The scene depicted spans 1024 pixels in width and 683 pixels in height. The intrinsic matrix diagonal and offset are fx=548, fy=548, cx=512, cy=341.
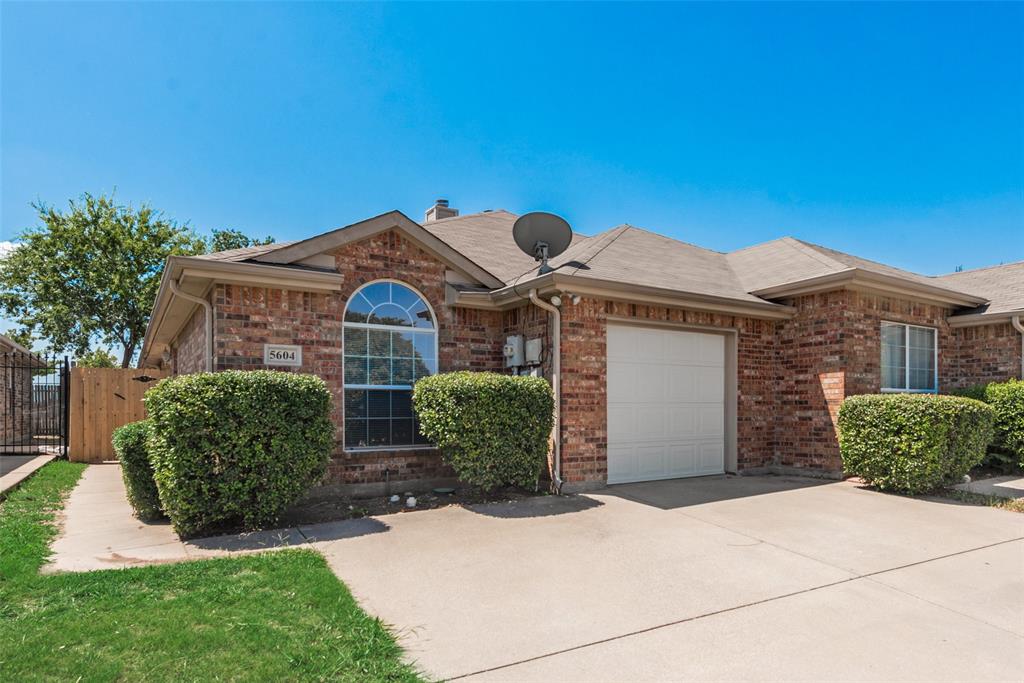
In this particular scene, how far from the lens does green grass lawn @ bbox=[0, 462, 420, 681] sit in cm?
295

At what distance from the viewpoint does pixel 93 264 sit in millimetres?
21766

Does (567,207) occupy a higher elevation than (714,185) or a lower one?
lower

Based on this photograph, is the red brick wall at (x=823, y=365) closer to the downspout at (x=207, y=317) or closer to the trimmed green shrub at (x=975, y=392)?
the trimmed green shrub at (x=975, y=392)

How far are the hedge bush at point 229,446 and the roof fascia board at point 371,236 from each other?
6.63ft

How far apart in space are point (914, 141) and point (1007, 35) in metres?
3.57

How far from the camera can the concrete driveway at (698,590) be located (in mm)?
3162

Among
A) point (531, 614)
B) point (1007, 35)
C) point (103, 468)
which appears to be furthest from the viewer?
point (103, 468)

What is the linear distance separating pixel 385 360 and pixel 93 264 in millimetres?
20588

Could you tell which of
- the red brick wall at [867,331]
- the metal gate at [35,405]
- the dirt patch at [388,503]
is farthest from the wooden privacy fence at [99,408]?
the red brick wall at [867,331]

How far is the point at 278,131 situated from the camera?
12109 millimetres

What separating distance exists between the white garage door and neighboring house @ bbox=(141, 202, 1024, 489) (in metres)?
0.03

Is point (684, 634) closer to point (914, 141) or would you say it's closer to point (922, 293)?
point (922, 293)

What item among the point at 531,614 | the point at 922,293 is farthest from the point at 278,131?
the point at 922,293

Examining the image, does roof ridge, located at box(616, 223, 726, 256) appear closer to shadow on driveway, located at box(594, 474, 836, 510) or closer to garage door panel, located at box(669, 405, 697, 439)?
garage door panel, located at box(669, 405, 697, 439)
